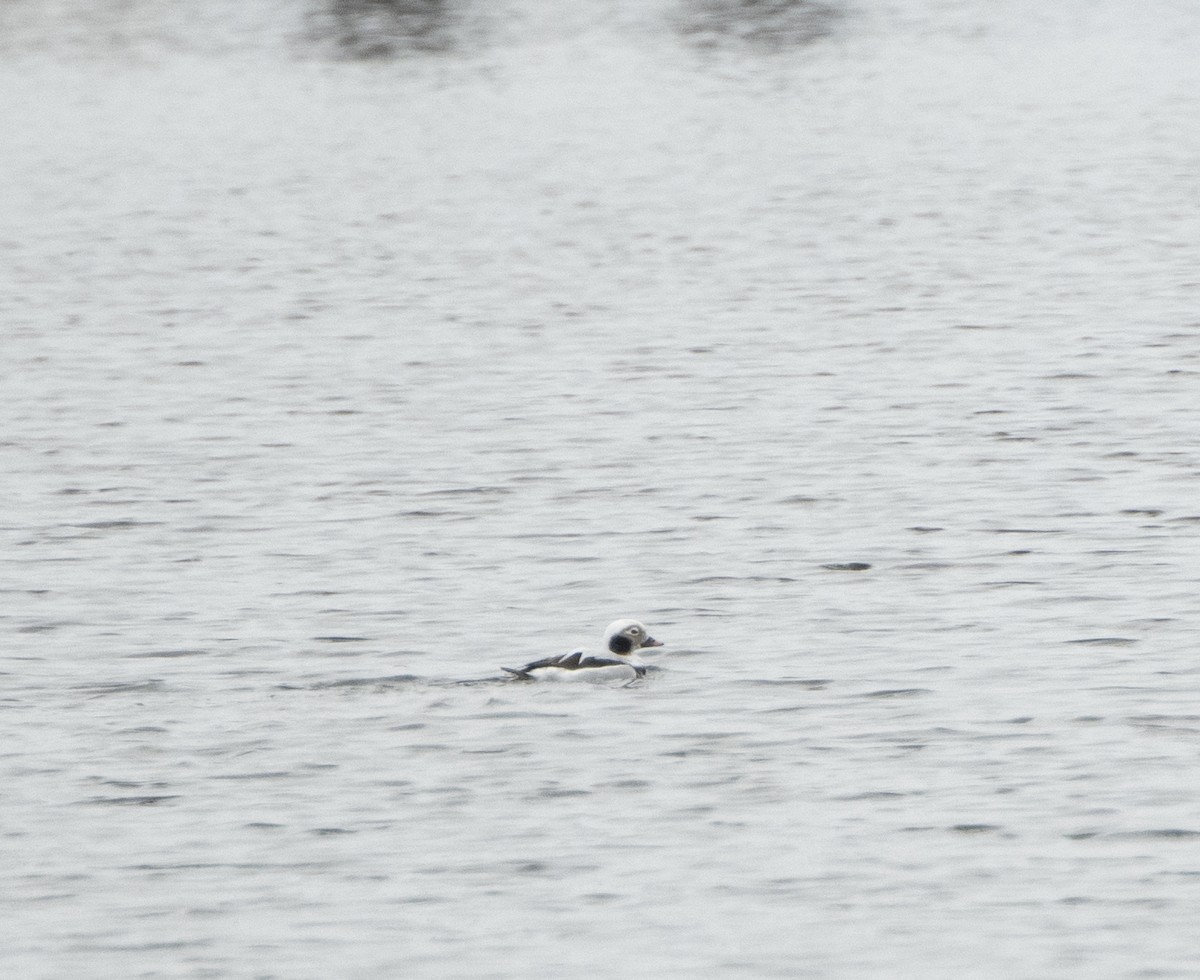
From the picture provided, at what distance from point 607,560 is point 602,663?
14.1 feet

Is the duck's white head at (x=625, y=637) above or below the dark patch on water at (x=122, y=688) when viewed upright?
below

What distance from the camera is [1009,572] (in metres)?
22.8

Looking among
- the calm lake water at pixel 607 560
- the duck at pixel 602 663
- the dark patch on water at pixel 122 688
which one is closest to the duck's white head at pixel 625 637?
the duck at pixel 602 663

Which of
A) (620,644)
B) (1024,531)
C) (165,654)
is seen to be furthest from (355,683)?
(1024,531)

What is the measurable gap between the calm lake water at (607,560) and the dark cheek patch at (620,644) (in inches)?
15.6

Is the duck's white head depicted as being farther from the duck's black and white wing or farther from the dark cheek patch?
the duck's black and white wing

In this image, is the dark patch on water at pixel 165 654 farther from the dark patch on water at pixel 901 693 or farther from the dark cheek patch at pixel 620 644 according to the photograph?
the dark patch on water at pixel 901 693

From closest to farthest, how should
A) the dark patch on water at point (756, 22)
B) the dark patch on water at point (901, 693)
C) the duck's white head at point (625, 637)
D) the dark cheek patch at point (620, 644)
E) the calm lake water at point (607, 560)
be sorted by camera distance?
the calm lake water at point (607, 560)
the dark patch on water at point (901, 693)
the duck's white head at point (625, 637)
the dark cheek patch at point (620, 644)
the dark patch on water at point (756, 22)

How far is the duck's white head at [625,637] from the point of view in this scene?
19344 mm

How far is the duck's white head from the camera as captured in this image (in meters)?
19.3

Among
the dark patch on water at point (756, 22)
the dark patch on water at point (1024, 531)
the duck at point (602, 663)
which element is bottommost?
the dark patch on water at point (1024, 531)

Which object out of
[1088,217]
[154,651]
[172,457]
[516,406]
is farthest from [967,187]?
[154,651]

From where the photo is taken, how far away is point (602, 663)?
19.3m

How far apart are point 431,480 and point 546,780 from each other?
407 inches
